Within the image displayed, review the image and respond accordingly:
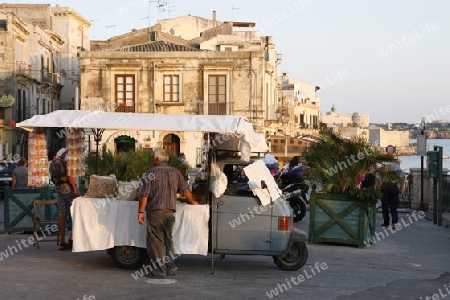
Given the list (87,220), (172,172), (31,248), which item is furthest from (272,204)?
(31,248)

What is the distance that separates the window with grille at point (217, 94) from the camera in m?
42.2

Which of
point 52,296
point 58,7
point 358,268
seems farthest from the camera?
point 58,7

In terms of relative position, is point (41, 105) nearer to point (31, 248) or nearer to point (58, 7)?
point (58, 7)

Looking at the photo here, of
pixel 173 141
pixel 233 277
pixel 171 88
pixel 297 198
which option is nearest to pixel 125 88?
pixel 171 88

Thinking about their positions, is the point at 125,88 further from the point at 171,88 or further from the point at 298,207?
the point at 298,207

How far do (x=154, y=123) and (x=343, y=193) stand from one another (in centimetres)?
481

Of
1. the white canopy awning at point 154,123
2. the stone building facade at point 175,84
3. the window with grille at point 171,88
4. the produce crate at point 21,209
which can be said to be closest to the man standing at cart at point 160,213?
the white canopy awning at point 154,123

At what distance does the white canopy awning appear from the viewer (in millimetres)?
10438

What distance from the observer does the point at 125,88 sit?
1667 inches

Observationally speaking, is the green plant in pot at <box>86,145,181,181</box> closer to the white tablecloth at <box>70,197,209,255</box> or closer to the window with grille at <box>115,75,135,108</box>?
the white tablecloth at <box>70,197,209,255</box>

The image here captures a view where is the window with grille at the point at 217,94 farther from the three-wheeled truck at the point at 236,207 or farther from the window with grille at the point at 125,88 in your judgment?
the three-wheeled truck at the point at 236,207

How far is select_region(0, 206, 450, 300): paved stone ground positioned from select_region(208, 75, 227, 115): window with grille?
29208mm

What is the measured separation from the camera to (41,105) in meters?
52.0

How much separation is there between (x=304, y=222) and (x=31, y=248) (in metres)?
7.94
